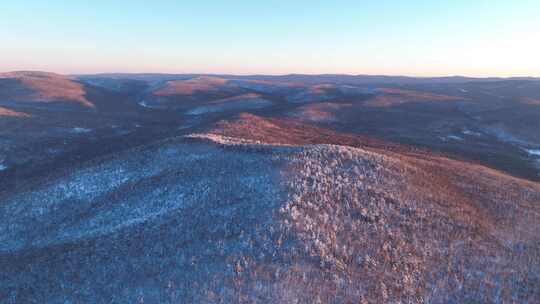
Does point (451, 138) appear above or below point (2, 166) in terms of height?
above

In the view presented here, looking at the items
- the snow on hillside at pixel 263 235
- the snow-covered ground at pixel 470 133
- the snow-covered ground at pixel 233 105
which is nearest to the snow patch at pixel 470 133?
the snow-covered ground at pixel 470 133

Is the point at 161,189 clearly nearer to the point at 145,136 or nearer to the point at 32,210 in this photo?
the point at 32,210

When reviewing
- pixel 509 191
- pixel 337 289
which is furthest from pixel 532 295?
pixel 509 191

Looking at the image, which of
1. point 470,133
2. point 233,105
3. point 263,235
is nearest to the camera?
point 263,235

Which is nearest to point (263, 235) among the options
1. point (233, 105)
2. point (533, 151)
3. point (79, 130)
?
point (533, 151)

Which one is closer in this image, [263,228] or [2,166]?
[263,228]

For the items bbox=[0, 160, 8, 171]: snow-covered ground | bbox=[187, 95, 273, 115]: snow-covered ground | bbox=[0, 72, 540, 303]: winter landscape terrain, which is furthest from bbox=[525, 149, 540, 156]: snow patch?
bbox=[0, 160, 8, 171]: snow-covered ground

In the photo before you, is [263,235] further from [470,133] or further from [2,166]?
[470,133]

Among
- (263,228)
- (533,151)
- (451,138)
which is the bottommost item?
(533,151)

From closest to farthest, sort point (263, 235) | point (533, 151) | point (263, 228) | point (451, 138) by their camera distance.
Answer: point (263, 235), point (263, 228), point (533, 151), point (451, 138)


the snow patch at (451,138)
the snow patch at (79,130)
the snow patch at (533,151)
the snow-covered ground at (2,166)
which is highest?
the snow patch at (79,130)

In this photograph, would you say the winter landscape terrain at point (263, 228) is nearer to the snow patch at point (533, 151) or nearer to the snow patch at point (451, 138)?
the snow patch at point (533, 151)
